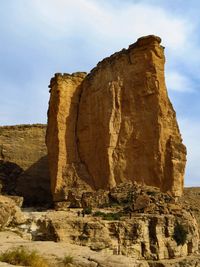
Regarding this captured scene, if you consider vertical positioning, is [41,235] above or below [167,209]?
below

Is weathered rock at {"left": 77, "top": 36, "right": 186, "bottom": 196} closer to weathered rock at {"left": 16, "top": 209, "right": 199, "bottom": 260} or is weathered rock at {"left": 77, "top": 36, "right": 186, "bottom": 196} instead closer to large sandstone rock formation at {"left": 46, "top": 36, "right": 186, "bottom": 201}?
large sandstone rock formation at {"left": 46, "top": 36, "right": 186, "bottom": 201}

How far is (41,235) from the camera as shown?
61.4 feet

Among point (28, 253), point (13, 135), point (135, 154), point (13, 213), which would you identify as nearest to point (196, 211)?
point (135, 154)

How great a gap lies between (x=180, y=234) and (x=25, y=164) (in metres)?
21.4

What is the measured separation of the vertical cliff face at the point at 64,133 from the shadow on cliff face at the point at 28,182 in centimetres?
598

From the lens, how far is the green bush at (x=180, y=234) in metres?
21.3

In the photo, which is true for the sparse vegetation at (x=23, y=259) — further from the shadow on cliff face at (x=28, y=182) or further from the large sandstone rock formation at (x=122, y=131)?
the shadow on cliff face at (x=28, y=182)

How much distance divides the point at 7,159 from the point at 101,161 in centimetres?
1589

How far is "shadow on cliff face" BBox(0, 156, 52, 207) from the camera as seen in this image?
1348 inches

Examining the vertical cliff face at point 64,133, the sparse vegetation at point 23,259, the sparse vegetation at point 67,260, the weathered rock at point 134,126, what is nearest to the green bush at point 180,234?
the weathered rock at point 134,126

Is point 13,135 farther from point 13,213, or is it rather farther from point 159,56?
point 13,213

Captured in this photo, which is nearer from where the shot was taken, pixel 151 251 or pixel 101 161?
pixel 151 251

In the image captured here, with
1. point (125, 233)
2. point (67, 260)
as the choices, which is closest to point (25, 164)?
point (125, 233)

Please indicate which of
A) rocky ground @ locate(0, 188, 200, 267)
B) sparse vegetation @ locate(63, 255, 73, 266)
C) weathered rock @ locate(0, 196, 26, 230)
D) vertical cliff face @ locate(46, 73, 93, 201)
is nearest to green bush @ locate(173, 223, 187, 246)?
rocky ground @ locate(0, 188, 200, 267)
